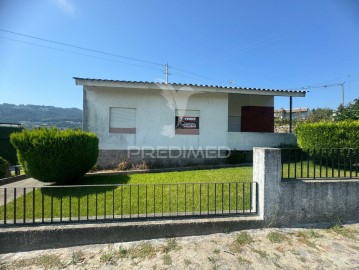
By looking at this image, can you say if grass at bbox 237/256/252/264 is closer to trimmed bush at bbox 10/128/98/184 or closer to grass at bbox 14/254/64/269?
grass at bbox 14/254/64/269

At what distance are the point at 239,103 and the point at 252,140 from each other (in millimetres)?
3558

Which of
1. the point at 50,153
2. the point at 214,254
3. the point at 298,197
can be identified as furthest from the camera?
the point at 50,153

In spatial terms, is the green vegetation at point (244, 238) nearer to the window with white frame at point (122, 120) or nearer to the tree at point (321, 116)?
the window with white frame at point (122, 120)

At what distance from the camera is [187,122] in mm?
10594

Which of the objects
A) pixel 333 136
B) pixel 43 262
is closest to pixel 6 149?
pixel 43 262

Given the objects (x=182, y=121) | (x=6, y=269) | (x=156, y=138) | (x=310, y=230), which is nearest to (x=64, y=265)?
(x=6, y=269)

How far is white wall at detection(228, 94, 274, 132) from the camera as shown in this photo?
526 inches

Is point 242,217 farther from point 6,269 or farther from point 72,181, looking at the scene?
point 72,181

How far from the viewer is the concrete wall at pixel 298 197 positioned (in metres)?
4.22

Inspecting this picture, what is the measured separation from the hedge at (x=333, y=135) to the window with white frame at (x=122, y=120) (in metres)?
7.50

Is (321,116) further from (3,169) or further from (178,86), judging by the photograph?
(3,169)

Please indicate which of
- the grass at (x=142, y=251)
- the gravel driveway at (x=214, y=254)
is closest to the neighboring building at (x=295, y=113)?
the gravel driveway at (x=214, y=254)

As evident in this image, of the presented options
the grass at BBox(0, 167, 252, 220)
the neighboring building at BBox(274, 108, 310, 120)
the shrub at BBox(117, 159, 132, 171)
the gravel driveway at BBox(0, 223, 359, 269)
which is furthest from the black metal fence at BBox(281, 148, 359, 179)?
the neighboring building at BBox(274, 108, 310, 120)

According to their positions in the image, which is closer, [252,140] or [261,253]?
[261,253]
